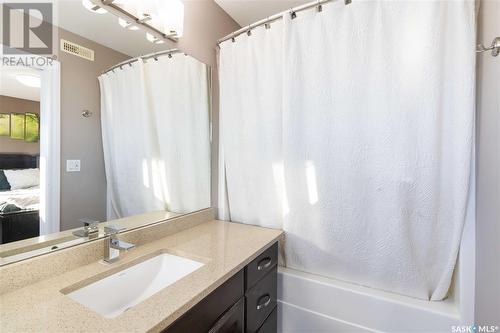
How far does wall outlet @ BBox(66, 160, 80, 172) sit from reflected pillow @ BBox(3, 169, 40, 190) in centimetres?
12

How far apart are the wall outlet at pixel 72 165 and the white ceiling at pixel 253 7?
1503 mm

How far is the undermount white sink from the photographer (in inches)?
35.0

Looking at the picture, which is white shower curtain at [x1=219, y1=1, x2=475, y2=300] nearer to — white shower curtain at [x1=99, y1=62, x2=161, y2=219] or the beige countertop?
the beige countertop

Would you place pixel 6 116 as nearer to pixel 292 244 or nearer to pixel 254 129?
pixel 254 129

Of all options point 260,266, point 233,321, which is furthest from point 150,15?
point 233,321

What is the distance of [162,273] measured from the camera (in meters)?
1.15

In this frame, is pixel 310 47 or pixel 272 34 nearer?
pixel 310 47

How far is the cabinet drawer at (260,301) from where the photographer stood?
1121mm

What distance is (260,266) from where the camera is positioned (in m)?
1.24

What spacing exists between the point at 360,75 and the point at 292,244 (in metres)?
1.10

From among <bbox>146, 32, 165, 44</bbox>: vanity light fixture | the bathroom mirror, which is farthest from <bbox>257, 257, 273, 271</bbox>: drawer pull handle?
<bbox>146, 32, 165, 44</bbox>: vanity light fixture

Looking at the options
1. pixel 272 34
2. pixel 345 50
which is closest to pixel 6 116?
pixel 272 34

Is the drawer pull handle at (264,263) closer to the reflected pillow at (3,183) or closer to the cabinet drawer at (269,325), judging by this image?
the cabinet drawer at (269,325)

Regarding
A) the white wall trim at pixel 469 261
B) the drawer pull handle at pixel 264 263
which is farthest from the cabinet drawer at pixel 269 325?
the white wall trim at pixel 469 261
